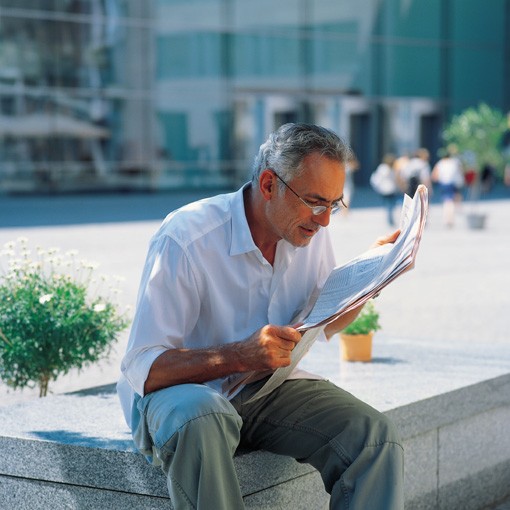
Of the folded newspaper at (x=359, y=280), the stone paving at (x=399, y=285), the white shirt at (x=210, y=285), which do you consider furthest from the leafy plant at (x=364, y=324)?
the folded newspaper at (x=359, y=280)

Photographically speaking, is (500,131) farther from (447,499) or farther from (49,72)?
(447,499)

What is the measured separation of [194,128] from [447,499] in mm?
27724

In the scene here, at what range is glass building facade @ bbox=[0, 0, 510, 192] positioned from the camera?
94.2ft

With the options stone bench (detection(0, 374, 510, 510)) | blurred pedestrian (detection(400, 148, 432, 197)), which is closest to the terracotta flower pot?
stone bench (detection(0, 374, 510, 510))

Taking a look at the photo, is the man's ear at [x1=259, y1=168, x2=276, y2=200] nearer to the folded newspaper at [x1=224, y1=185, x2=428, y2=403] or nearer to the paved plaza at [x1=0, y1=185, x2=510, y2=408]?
the folded newspaper at [x1=224, y1=185, x2=428, y2=403]

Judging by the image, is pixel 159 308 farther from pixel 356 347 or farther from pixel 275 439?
pixel 356 347

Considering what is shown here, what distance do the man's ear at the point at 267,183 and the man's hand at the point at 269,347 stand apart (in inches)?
15.5

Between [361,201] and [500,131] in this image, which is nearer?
[500,131]

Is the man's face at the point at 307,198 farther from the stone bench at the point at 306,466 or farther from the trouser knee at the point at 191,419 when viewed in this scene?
the stone bench at the point at 306,466

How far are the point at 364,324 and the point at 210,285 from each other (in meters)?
2.02

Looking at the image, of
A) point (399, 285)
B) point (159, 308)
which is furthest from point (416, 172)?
point (159, 308)

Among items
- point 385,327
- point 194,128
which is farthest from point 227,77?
point 385,327

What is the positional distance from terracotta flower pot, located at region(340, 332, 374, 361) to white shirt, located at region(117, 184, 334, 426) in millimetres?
1601

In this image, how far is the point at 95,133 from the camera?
97.1ft
